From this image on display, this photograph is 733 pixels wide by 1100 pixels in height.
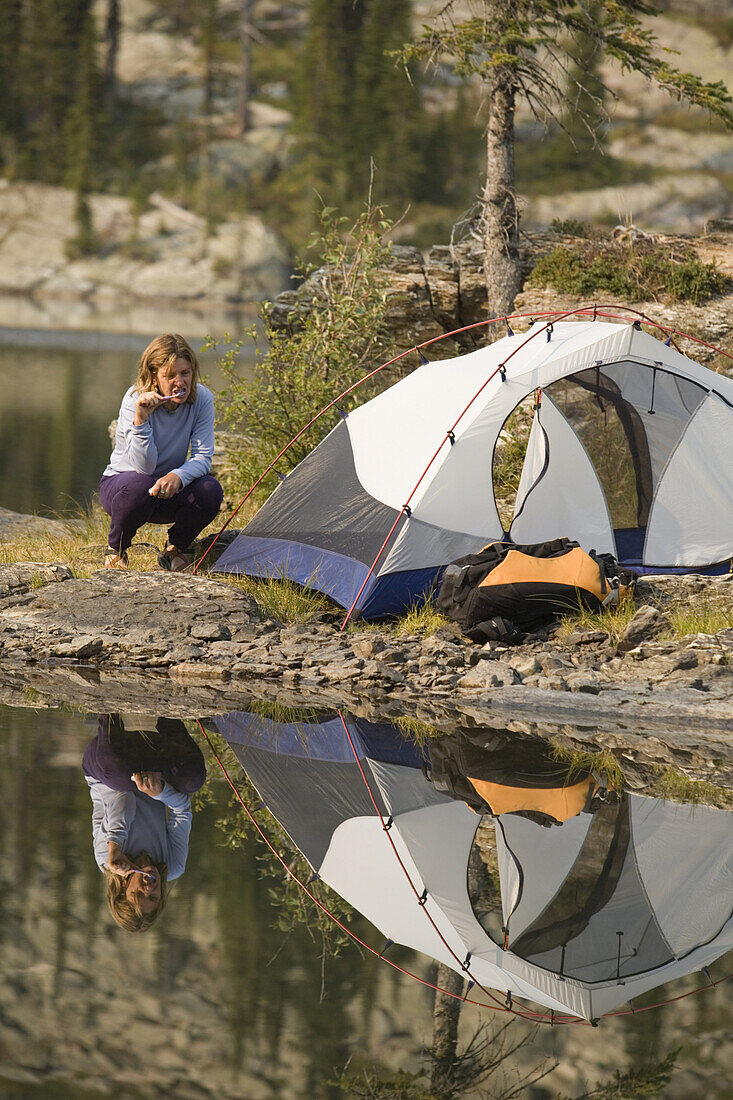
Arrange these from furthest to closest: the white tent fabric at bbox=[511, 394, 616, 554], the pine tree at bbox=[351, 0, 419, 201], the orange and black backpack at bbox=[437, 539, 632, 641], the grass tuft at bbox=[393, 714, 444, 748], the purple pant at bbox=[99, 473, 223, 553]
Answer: the pine tree at bbox=[351, 0, 419, 201]
the white tent fabric at bbox=[511, 394, 616, 554]
the purple pant at bbox=[99, 473, 223, 553]
the orange and black backpack at bbox=[437, 539, 632, 641]
the grass tuft at bbox=[393, 714, 444, 748]

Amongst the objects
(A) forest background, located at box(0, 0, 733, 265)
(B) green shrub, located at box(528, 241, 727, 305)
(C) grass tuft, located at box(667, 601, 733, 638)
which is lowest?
(C) grass tuft, located at box(667, 601, 733, 638)

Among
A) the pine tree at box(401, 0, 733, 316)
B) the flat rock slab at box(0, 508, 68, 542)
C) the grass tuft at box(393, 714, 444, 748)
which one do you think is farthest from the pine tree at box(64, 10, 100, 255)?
the grass tuft at box(393, 714, 444, 748)

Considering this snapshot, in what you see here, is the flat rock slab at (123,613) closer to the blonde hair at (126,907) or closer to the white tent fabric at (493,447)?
the white tent fabric at (493,447)

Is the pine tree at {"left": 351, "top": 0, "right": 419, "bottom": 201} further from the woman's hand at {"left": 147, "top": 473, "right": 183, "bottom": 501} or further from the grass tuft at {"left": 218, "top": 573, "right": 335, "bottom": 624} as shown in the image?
the woman's hand at {"left": 147, "top": 473, "right": 183, "bottom": 501}

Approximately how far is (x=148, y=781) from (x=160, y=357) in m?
3.58

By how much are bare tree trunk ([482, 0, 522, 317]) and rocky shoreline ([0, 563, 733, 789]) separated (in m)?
5.04

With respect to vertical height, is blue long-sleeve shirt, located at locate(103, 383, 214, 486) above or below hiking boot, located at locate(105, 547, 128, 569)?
above

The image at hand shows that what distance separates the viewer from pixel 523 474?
9109 mm

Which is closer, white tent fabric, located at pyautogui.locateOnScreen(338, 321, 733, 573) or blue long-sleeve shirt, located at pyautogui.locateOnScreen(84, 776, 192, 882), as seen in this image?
blue long-sleeve shirt, located at pyautogui.locateOnScreen(84, 776, 192, 882)

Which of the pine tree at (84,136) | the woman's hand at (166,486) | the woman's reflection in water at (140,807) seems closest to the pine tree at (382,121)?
the pine tree at (84,136)

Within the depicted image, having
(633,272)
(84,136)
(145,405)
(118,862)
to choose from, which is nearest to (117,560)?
(145,405)

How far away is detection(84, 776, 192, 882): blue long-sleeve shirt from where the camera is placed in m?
4.39

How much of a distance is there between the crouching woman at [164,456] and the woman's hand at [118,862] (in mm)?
3849

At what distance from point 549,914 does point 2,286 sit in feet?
154
